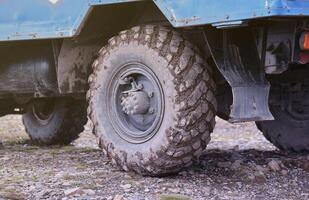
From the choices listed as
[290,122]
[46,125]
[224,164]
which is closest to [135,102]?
[224,164]

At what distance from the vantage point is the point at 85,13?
222 inches

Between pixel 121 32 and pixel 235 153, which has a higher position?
pixel 121 32

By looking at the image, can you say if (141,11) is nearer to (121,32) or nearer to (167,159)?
(121,32)

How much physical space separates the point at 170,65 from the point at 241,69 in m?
0.55

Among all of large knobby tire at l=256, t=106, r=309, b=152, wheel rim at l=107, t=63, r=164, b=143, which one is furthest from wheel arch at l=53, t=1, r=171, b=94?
large knobby tire at l=256, t=106, r=309, b=152

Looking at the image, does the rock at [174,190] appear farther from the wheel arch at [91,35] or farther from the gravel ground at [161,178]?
the wheel arch at [91,35]

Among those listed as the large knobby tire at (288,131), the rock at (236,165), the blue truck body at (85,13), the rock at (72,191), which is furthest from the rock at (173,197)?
the large knobby tire at (288,131)

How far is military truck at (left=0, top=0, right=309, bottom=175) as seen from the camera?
4953mm

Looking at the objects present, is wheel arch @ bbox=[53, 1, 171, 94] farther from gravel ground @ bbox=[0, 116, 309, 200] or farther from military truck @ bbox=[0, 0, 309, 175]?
gravel ground @ bbox=[0, 116, 309, 200]

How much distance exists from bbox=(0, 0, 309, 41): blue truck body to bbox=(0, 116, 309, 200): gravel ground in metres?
1.17

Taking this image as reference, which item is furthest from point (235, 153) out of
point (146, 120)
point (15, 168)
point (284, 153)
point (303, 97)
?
point (15, 168)

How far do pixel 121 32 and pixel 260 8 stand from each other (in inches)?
58.1

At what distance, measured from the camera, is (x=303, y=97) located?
249 inches

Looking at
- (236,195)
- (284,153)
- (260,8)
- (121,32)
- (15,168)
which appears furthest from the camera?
(284,153)
